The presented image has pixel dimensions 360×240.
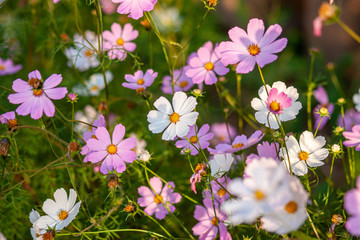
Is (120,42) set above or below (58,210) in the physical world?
above

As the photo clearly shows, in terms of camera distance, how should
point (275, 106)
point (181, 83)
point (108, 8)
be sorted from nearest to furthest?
point (275, 106) → point (181, 83) → point (108, 8)

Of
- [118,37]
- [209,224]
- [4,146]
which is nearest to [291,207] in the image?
[209,224]

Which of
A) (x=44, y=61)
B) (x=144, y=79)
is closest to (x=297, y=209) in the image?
(x=144, y=79)

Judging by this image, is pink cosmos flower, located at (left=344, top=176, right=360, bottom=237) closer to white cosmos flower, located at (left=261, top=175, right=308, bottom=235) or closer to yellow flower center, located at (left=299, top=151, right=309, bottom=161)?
white cosmos flower, located at (left=261, top=175, right=308, bottom=235)

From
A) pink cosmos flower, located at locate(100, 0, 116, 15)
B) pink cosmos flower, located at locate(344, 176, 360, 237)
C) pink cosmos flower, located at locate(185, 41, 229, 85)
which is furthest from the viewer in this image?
pink cosmos flower, located at locate(100, 0, 116, 15)

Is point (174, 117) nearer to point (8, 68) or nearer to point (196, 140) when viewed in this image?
point (196, 140)

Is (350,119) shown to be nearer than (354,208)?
No

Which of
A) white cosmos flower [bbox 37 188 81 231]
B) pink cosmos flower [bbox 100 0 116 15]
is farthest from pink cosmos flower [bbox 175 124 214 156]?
pink cosmos flower [bbox 100 0 116 15]
